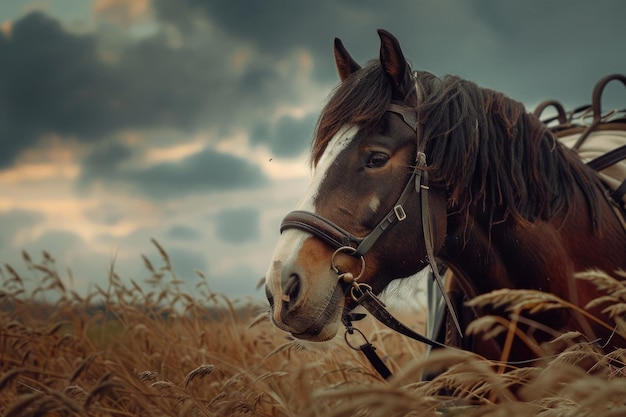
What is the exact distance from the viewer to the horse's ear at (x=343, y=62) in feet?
9.59

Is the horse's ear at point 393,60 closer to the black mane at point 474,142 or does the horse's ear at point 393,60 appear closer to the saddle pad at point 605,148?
the black mane at point 474,142

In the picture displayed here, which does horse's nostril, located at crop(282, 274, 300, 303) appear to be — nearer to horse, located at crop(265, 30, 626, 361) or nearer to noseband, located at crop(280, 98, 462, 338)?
horse, located at crop(265, 30, 626, 361)

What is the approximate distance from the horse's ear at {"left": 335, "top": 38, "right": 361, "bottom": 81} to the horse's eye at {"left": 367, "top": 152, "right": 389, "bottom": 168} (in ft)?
2.21

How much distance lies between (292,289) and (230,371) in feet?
4.88

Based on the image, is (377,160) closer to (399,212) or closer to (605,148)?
(399,212)

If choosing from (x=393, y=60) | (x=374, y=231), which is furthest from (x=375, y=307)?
(x=393, y=60)

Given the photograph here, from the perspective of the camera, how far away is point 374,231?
2389mm

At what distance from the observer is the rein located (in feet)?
7.50

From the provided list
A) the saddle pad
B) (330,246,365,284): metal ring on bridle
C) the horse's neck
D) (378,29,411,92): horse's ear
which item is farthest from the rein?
the saddle pad

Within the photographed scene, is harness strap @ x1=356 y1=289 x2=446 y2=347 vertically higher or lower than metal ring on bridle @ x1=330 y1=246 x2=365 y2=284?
lower

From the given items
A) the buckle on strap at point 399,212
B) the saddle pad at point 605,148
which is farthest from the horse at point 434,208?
the saddle pad at point 605,148

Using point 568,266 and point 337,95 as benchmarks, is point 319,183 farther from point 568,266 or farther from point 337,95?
point 568,266

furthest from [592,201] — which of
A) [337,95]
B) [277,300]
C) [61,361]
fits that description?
[61,361]

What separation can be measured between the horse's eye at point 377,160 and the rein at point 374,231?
0.14 m
